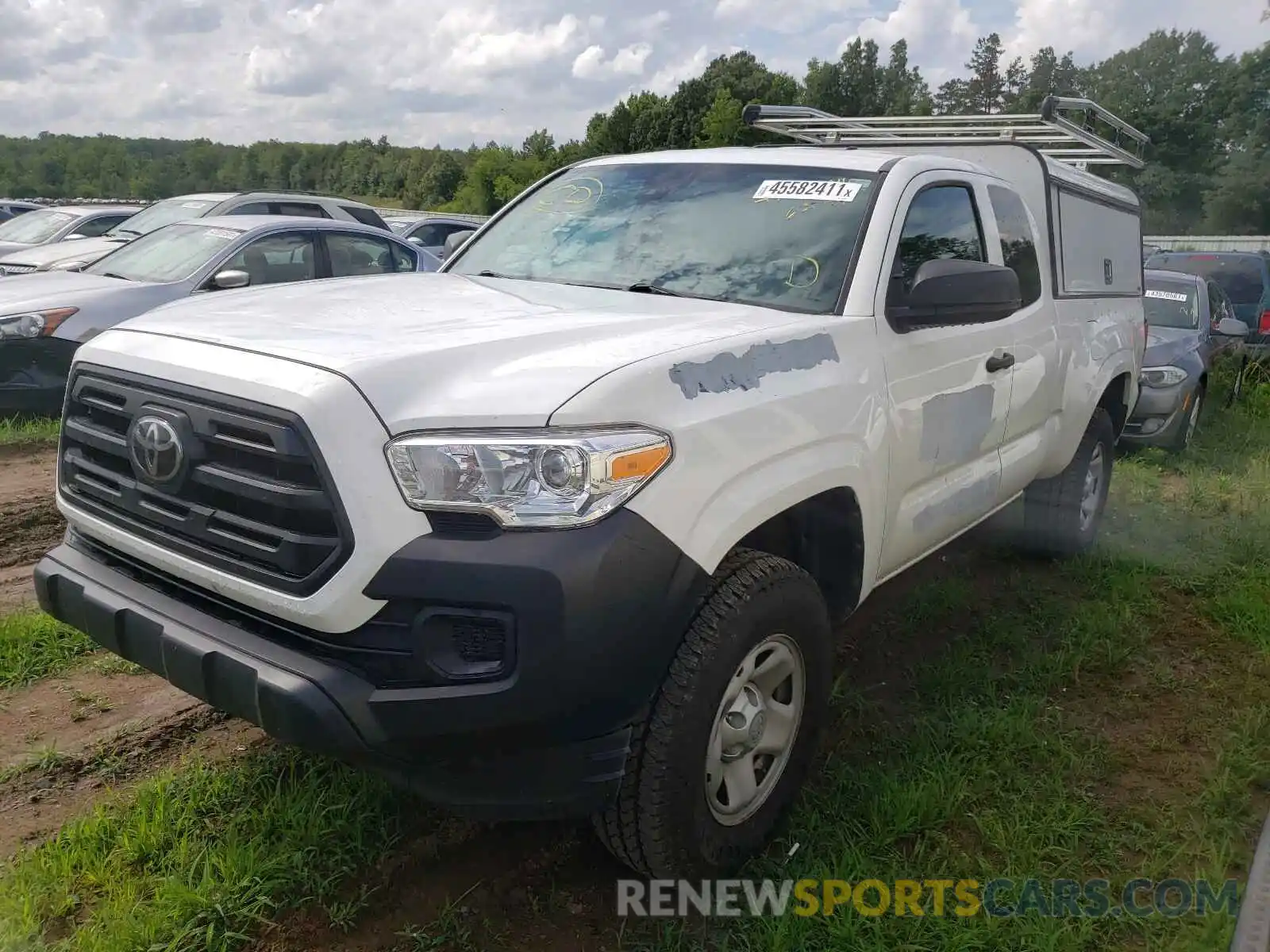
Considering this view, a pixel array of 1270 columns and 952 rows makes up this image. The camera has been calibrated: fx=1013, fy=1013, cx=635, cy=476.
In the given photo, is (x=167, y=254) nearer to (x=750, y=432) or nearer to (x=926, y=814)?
(x=750, y=432)

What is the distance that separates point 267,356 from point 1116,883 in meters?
2.62

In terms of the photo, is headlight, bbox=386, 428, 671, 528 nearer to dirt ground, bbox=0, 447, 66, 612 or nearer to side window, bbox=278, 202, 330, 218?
dirt ground, bbox=0, 447, 66, 612

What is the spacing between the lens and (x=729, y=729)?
100 inches

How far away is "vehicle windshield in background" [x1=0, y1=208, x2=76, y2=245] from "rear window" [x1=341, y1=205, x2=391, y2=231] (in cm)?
357

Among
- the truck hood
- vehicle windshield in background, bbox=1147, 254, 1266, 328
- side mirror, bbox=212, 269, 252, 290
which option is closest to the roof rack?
the truck hood

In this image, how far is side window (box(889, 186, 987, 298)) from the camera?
10.8ft

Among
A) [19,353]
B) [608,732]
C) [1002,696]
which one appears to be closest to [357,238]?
[19,353]

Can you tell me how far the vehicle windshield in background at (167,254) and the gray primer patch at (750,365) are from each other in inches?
235

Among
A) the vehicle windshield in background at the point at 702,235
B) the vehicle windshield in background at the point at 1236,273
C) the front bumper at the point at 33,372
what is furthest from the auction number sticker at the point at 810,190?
the vehicle windshield in background at the point at 1236,273

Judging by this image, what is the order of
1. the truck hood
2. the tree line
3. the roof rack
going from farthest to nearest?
the tree line < the roof rack < the truck hood

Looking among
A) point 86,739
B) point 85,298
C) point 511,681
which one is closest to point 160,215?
point 85,298

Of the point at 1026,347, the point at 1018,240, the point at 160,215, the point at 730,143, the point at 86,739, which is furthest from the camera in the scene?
the point at 730,143

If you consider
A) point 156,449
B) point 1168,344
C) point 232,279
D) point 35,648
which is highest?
point 232,279

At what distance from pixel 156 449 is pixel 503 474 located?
88cm
